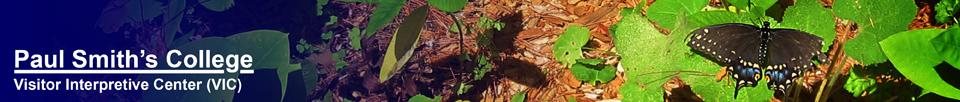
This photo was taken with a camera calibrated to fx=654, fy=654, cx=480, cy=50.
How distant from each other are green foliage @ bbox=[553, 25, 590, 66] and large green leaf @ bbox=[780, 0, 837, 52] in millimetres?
319

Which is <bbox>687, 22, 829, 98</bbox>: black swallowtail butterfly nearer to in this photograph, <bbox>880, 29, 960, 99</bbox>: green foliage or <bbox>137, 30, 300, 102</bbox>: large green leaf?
<bbox>880, 29, 960, 99</bbox>: green foliage

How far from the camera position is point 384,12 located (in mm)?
783

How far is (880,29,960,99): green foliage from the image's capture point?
0.62 m

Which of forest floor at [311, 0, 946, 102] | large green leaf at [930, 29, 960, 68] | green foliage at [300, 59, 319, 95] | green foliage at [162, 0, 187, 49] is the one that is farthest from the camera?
A: forest floor at [311, 0, 946, 102]

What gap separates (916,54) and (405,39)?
0.55m

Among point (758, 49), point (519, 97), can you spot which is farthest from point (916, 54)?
point (519, 97)

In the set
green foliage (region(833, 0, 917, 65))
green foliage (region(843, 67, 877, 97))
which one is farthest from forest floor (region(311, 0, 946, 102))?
green foliage (region(833, 0, 917, 65))

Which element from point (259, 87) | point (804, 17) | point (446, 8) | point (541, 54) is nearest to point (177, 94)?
point (259, 87)

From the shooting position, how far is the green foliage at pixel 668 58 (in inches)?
29.8

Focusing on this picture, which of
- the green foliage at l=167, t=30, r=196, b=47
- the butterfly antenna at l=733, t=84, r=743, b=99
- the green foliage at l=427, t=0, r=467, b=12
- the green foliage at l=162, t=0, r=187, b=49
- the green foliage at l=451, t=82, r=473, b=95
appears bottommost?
the green foliage at l=451, t=82, r=473, b=95

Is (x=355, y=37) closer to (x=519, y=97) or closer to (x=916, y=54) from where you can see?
(x=519, y=97)

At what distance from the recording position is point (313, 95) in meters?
0.86

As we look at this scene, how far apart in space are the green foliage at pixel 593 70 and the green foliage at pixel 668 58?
0.49ft

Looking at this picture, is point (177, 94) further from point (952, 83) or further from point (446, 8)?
point (952, 83)
